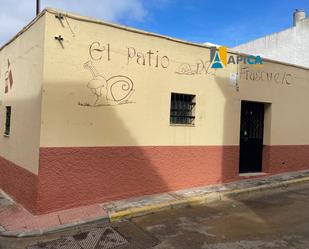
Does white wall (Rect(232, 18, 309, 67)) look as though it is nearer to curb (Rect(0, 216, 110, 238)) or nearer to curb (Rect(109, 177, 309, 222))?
curb (Rect(109, 177, 309, 222))

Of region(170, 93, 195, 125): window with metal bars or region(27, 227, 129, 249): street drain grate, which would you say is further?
region(170, 93, 195, 125): window with metal bars

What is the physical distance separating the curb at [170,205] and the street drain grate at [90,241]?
0.37 m

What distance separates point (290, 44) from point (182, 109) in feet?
27.1

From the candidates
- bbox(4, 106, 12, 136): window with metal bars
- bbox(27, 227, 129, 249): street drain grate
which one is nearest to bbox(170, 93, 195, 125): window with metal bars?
bbox(27, 227, 129, 249): street drain grate

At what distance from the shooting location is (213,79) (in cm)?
864

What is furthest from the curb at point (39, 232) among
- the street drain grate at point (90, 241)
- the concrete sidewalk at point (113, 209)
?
the street drain grate at point (90, 241)

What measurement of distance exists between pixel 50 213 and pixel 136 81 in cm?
318

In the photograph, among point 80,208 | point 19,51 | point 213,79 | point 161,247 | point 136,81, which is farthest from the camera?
point 213,79

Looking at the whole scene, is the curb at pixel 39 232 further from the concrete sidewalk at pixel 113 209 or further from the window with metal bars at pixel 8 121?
the window with metal bars at pixel 8 121

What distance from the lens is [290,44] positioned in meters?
14.3

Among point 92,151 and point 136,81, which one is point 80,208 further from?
point 136,81

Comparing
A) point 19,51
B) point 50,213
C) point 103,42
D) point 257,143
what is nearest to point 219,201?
point 257,143

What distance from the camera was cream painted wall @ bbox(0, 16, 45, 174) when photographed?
6672 mm

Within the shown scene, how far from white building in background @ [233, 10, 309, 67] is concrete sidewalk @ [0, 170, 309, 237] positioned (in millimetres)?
6800
